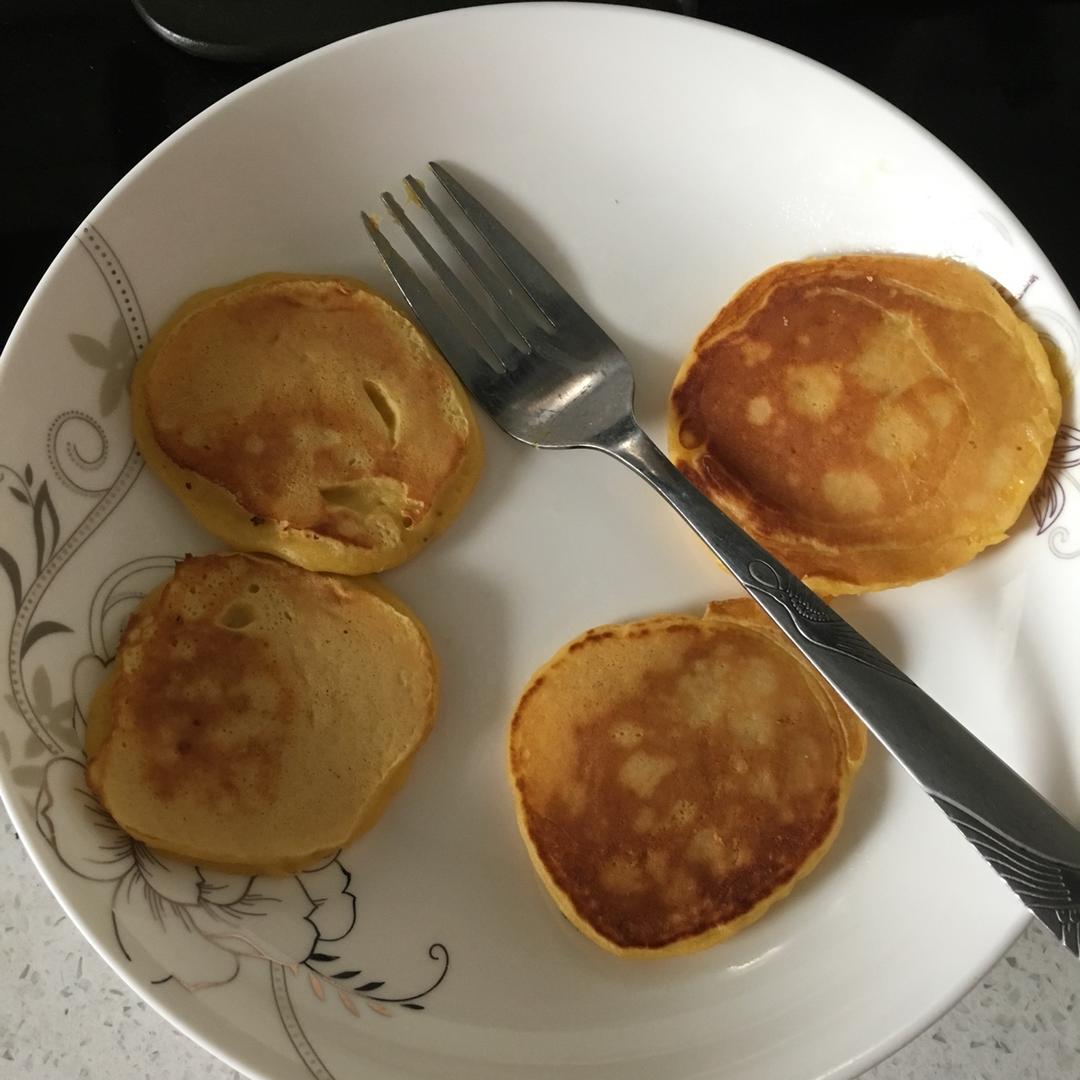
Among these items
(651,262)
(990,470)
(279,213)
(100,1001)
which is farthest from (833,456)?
(100,1001)

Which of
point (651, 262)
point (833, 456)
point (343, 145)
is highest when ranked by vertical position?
point (343, 145)

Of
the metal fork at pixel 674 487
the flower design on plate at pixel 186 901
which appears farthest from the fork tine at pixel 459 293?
the flower design on plate at pixel 186 901

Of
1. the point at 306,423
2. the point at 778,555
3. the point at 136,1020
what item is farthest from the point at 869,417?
the point at 136,1020

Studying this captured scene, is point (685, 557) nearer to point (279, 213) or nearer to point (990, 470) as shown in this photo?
point (990, 470)

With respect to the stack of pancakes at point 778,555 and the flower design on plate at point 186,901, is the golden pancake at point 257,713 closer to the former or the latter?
the flower design on plate at point 186,901

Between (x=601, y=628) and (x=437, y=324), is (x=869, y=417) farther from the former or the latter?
(x=437, y=324)

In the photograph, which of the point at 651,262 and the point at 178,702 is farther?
the point at 651,262
